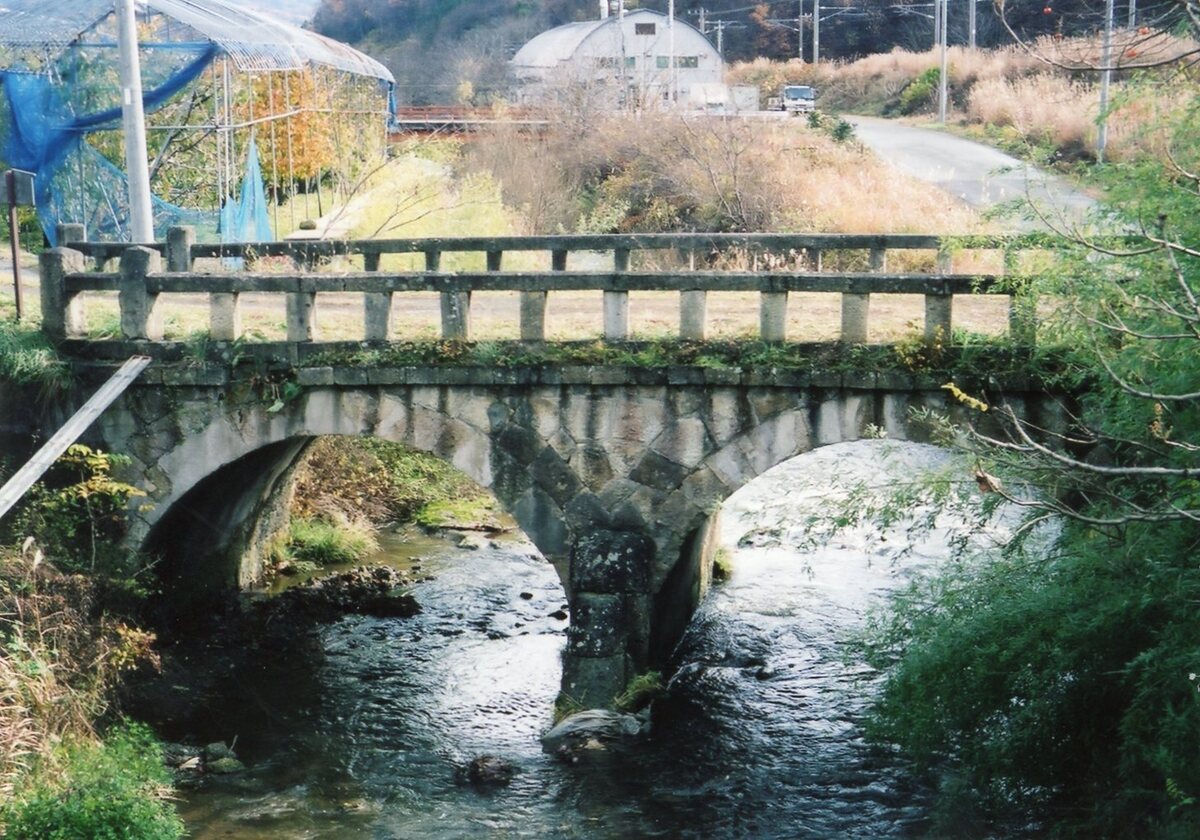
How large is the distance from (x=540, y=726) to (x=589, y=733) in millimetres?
629

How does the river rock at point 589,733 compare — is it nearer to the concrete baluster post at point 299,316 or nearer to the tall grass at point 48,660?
the tall grass at point 48,660

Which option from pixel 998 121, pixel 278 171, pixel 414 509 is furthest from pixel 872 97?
pixel 414 509

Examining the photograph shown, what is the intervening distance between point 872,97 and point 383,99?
81.1 ft

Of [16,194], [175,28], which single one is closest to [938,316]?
[16,194]

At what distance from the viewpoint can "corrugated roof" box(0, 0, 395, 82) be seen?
20094 millimetres

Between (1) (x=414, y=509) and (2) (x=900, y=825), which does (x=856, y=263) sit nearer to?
(1) (x=414, y=509)

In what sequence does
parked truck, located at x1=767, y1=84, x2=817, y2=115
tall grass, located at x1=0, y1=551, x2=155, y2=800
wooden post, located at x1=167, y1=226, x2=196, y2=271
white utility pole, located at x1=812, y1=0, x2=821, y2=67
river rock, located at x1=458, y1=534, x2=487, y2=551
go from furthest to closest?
white utility pole, located at x1=812, y1=0, x2=821, y2=67, parked truck, located at x1=767, y1=84, x2=817, y2=115, river rock, located at x1=458, y1=534, x2=487, y2=551, wooden post, located at x1=167, y1=226, x2=196, y2=271, tall grass, located at x1=0, y1=551, x2=155, y2=800

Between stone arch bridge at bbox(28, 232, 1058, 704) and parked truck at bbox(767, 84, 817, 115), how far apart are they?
33.6m

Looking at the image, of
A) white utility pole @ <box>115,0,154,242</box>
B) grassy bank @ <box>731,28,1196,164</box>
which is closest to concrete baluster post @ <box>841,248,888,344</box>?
grassy bank @ <box>731,28,1196,164</box>

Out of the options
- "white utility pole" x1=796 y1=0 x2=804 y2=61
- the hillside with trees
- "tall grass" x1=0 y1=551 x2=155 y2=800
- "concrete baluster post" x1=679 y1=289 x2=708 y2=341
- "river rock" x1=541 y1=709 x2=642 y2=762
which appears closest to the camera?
"tall grass" x1=0 y1=551 x2=155 y2=800

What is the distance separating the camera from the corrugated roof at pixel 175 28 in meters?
20.1

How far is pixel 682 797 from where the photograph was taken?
1126cm

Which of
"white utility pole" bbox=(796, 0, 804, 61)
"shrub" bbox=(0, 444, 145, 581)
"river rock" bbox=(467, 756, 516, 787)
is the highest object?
"white utility pole" bbox=(796, 0, 804, 61)

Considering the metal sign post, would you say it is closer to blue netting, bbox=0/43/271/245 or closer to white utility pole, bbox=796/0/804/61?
blue netting, bbox=0/43/271/245
